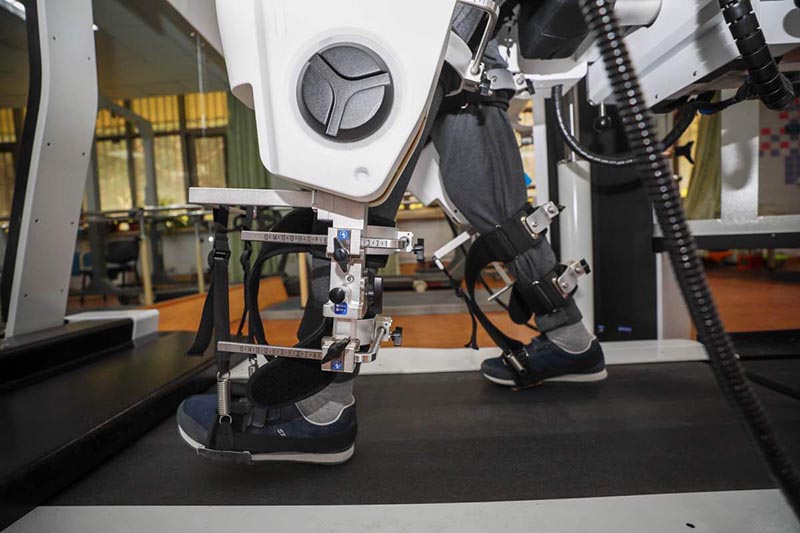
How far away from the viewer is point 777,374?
42.5 inches

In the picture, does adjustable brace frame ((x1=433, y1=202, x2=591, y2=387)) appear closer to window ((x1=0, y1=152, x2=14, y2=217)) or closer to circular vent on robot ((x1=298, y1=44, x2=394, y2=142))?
circular vent on robot ((x1=298, y1=44, x2=394, y2=142))

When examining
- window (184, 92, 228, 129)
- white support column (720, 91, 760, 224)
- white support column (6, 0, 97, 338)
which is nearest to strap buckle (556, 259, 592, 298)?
white support column (720, 91, 760, 224)

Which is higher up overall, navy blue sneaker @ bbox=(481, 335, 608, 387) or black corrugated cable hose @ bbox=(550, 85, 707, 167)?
black corrugated cable hose @ bbox=(550, 85, 707, 167)

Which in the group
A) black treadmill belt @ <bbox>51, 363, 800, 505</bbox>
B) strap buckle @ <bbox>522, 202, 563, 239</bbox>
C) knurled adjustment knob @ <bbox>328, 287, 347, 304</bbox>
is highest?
strap buckle @ <bbox>522, 202, 563, 239</bbox>

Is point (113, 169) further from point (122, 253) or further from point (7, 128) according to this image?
point (122, 253)

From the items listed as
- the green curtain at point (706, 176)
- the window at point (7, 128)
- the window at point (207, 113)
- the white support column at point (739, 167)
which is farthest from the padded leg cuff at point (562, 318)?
the window at point (7, 128)

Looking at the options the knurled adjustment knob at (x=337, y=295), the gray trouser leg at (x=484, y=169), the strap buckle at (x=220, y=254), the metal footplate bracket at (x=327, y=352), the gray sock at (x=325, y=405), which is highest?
the gray trouser leg at (x=484, y=169)

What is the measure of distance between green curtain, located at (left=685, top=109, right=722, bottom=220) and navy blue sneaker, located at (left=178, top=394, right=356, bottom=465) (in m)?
2.03

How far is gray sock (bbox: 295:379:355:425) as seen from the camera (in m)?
0.71

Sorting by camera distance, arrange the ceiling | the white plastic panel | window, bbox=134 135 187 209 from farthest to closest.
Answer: window, bbox=134 135 187 209 → the ceiling → the white plastic panel

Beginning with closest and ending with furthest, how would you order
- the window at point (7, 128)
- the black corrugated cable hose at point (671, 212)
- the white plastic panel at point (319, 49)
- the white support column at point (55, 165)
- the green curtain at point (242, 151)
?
the black corrugated cable hose at point (671, 212) < the white plastic panel at point (319, 49) < the white support column at point (55, 165) < the green curtain at point (242, 151) < the window at point (7, 128)

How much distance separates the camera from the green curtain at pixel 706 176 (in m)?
1.99

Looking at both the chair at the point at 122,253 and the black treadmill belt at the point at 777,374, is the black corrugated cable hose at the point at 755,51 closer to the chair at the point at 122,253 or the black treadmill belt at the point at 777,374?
the black treadmill belt at the point at 777,374

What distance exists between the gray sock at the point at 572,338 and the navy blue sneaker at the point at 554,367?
10mm
